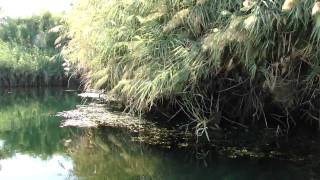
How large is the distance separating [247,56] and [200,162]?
4.05 feet

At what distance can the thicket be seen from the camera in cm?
488

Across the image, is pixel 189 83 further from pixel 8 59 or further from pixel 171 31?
pixel 8 59

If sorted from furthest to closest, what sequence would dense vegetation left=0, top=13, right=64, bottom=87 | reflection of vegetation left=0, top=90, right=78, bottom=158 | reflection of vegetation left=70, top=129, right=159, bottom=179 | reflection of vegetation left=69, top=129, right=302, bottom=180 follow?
1. dense vegetation left=0, top=13, right=64, bottom=87
2. reflection of vegetation left=0, top=90, right=78, bottom=158
3. reflection of vegetation left=70, top=129, right=159, bottom=179
4. reflection of vegetation left=69, top=129, right=302, bottom=180

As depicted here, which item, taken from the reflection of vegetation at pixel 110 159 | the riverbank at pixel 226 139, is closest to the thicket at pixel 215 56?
the riverbank at pixel 226 139

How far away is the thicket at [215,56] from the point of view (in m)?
4.88

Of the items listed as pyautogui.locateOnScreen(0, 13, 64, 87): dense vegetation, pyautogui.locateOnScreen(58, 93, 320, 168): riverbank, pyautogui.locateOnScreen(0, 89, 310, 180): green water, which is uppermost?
pyautogui.locateOnScreen(0, 13, 64, 87): dense vegetation

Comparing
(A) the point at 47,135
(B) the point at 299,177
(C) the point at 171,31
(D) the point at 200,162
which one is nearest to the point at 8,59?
(A) the point at 47,135

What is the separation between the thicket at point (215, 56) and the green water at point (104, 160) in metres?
0.64

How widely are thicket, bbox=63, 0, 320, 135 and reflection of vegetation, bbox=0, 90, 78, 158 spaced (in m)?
1.22

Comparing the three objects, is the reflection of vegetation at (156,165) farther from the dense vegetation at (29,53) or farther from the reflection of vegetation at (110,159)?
the dense vegetation at (29,53)

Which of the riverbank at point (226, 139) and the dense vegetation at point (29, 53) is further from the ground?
the dense vegetation at point (29, 53)

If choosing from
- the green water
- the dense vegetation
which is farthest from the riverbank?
the dense vegetation

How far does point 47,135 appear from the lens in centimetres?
741

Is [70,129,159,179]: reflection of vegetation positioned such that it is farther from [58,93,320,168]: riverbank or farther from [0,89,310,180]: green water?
[58,93,320,168]: riverbank
